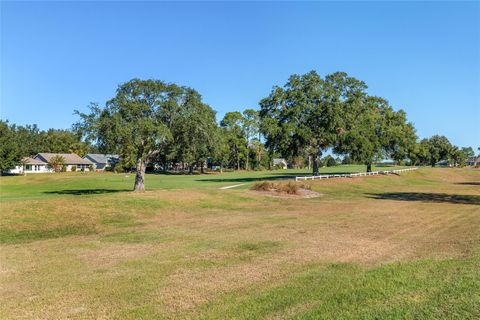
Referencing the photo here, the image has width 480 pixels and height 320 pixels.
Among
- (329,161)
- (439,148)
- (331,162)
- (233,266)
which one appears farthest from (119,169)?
(439,148)

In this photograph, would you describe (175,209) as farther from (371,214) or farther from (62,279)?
(62,279)

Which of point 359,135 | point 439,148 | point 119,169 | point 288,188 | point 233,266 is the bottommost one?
point 233,266

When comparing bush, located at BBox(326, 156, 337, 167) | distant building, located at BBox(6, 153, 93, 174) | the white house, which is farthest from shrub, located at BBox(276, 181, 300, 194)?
bush, located at BBox(326, 156, 337, 167)

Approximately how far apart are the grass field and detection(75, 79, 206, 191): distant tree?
1272 cm

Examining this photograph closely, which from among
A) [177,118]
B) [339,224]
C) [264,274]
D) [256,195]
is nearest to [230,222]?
[339,224]

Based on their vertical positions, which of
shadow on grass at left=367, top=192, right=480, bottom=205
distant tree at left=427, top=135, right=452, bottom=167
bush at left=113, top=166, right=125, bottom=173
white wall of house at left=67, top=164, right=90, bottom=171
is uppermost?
distant tree at left=427, top=135, right=452, bottom=167

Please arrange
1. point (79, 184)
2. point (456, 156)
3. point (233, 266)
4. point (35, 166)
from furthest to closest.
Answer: point (456, 156), point (35, 166), point (79, 184), point (233, 266)

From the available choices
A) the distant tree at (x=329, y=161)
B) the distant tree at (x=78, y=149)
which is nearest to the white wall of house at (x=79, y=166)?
the distant tree at (x=78, y=149)

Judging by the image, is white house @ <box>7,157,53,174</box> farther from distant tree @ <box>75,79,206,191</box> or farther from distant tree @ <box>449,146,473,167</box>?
distant tree @ <box>449,146,473,167</box>

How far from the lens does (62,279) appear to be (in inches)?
334

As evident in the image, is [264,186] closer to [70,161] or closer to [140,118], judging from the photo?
[140,118]

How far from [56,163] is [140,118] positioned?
77981 mm

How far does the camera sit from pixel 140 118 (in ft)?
103

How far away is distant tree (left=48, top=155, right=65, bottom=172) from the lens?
3927 inches
